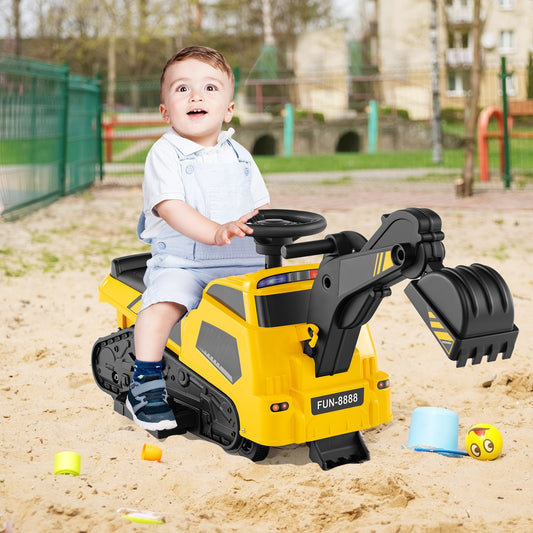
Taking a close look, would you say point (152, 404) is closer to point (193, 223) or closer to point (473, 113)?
point (193, 223)

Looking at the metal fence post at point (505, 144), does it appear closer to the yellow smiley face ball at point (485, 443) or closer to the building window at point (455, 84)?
the yellow smiley face ball at point (485, 443)

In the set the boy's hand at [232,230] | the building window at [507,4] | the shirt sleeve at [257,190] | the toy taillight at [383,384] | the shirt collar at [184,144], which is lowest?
the toy taillight at [383,384]

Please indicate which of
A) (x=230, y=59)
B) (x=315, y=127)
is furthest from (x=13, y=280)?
(x=230, y=59)

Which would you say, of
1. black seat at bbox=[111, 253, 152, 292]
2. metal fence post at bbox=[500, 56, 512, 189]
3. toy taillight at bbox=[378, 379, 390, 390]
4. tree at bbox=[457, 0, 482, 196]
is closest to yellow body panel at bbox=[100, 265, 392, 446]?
toy taillight at bbox=[378, 379, 390, 390]

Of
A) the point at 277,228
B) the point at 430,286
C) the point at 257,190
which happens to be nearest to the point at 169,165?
the point at 257,190

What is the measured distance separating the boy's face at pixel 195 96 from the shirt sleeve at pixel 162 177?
0.10 meters

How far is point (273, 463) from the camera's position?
287 centimetres

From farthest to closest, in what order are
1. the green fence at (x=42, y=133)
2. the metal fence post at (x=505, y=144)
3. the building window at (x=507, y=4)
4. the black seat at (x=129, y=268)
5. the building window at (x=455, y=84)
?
1. the building window at (x=507, y=4)
2. the building window at (x=455, y=84)
3. the metal fence post at (x=505, y=144)
4. the green fence at (x=42, y=133)
5. the black seat at (x=129, y=268)

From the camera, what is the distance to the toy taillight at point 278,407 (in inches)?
105

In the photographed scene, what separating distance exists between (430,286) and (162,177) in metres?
1.11

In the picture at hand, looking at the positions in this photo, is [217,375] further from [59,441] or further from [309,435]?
[59,441]

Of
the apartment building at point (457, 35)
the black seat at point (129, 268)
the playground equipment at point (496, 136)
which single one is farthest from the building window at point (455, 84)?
the black seat at point (129, 268)

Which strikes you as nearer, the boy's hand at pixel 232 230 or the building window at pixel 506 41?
the boy's hand at pixel 232 230

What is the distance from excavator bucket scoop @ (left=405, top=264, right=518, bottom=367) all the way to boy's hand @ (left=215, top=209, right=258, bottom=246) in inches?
24.0
